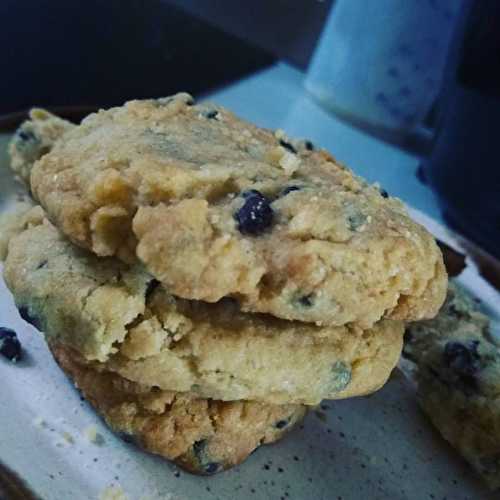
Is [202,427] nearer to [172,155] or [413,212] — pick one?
[172,155]

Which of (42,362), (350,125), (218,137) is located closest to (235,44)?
(350,125)

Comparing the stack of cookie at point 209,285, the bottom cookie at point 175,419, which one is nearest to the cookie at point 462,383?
the stack of cookie at point 209,285

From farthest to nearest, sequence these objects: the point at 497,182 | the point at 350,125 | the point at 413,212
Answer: the point at 350,125
the point at 497,182
the point at 413,212

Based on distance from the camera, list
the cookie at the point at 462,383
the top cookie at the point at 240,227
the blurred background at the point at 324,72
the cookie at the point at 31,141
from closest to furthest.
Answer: the top cookie at the point at 240,227 < the cookie at the point at 462,383 < the cookie at the point at 31,141 < the blurred background at the point at 324,72

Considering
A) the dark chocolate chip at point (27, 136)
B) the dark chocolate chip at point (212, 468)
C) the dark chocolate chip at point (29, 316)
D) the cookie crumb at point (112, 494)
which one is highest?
the dark chocolate chip at point (29, 316)

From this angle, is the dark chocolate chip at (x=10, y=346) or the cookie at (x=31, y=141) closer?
the dark chocolate chip at (x=10, y=346)

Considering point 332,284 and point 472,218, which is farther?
point 472,218

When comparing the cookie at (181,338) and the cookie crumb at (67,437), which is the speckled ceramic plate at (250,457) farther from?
the cookie at (181,338)

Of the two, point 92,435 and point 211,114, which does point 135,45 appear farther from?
point 92,435
